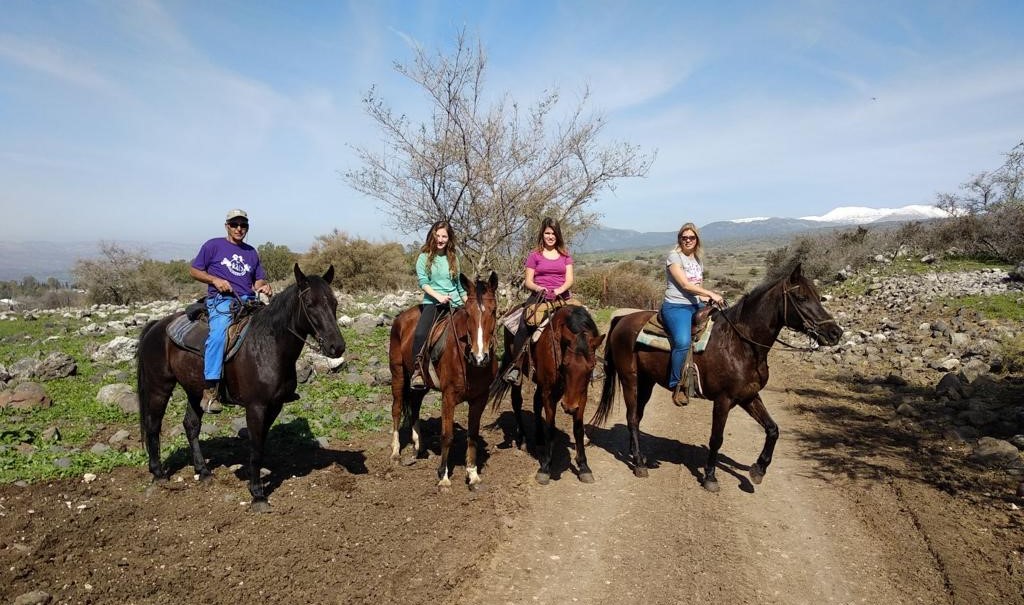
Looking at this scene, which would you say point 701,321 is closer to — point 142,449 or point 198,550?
point 198,550

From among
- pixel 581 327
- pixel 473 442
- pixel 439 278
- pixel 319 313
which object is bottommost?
pixel 473 442

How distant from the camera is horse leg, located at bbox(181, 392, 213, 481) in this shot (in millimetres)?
6159

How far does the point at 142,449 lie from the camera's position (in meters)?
6.74

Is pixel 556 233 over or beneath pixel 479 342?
over

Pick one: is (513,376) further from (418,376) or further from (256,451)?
(256,451)

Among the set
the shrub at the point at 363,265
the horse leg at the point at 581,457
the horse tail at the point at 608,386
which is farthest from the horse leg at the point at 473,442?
the shrub at the point at 363,265

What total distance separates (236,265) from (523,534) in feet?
14.4

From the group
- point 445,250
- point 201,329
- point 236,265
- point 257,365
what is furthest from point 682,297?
point 201,329

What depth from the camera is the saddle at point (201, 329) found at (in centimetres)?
575

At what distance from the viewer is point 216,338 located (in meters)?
5.67

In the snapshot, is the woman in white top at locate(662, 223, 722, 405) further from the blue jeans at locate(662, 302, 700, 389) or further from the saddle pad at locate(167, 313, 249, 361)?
the saddle pad at locate(167, 313, 249, 361)

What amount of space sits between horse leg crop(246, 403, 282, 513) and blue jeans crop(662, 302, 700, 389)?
15.9 ft

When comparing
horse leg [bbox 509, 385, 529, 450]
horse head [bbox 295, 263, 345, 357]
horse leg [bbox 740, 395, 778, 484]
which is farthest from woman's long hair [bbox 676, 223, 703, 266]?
horse head [bbox 295, 263, 345, 357]

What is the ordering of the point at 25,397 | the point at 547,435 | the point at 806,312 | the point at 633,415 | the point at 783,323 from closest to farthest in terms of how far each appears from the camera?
1. the point at 806,312
2. the point at 783,323
3. the point at 547,435
4. the point at 633,415
5. the point at 25,397
